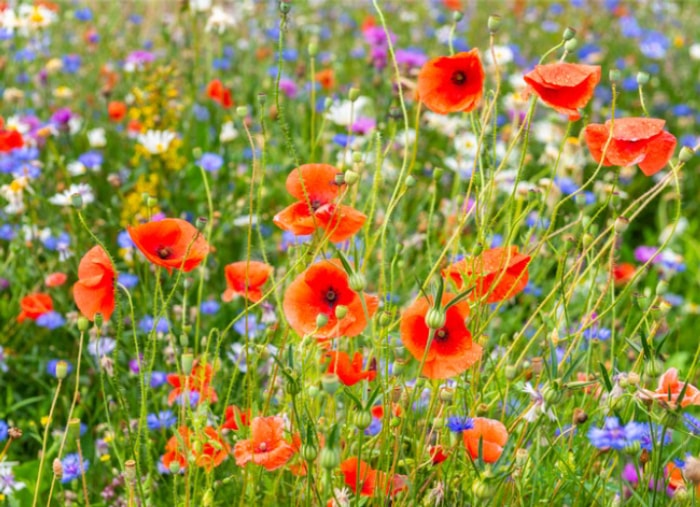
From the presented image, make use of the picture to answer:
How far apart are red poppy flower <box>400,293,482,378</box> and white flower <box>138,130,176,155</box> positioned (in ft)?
4.58

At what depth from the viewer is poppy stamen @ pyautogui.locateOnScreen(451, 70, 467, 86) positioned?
1312 mm

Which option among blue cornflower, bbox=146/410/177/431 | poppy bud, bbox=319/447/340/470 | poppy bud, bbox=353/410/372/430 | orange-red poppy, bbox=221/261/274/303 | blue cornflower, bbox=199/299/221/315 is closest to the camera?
poppy bud, bbox=319/447/340/470

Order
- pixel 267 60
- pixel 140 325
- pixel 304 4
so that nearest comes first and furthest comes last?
1. pixel 140 325
2. pixel 267 60
3. pixel 304 4

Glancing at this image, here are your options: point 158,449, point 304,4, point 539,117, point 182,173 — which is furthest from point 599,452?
point 304,4

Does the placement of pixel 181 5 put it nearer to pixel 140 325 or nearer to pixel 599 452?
pixel 140 325

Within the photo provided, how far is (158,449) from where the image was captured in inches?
68.7

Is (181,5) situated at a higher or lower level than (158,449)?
higher

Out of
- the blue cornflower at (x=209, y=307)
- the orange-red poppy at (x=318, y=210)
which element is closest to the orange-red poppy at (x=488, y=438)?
the orange-red poppy at (x=318, y=210)

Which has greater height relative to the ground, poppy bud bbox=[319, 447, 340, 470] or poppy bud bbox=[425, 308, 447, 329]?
poppy bud bbox=[425, 308, 447, 329]

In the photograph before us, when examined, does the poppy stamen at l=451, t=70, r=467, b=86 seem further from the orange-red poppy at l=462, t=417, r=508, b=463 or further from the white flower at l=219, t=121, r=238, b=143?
the white flower at l=219, t=121, r=238, b=143

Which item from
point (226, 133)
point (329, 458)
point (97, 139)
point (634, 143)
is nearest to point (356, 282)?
point (329, 458)

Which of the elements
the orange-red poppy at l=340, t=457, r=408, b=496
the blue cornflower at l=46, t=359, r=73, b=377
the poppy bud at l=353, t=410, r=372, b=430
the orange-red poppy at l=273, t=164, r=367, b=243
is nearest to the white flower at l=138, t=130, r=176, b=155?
the blue cornflower at l=46, t=359, r=73, b=377

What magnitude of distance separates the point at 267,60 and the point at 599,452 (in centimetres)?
286

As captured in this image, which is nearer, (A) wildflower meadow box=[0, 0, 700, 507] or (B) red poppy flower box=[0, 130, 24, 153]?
(A) wildflower meadow box=[0, 0, 700, 507]
